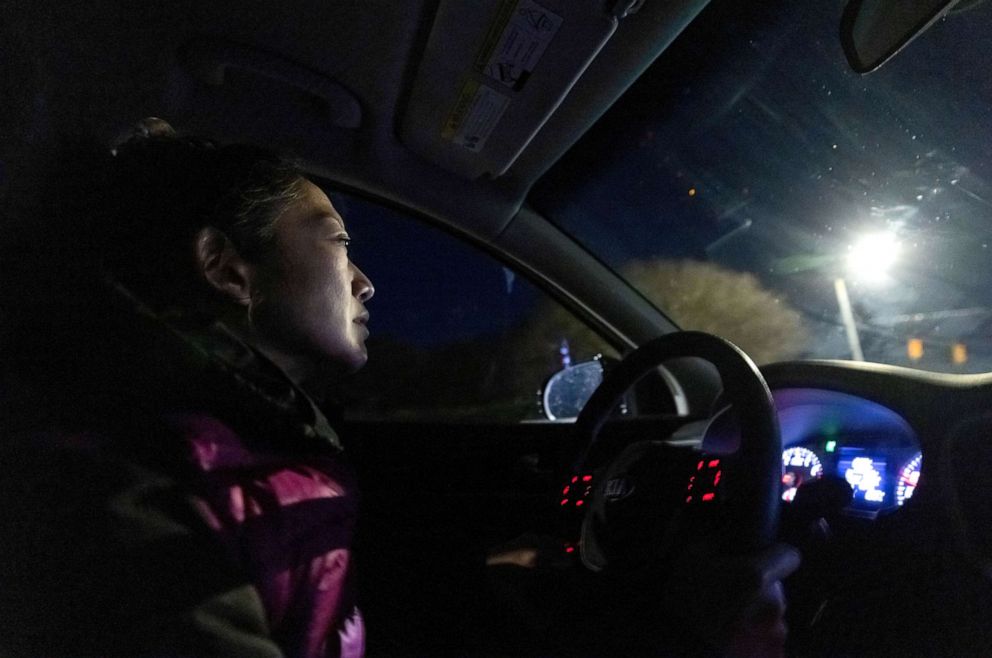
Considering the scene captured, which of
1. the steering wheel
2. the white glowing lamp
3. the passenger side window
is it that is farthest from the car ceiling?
the white glowing lamp

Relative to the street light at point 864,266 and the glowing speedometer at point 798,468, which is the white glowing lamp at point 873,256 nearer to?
the street light at point 864,266

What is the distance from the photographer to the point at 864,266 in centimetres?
218

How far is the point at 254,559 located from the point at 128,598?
184 mm

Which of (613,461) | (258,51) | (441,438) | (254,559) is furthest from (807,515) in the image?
(258,51)

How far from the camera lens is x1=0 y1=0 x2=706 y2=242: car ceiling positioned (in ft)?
4.03

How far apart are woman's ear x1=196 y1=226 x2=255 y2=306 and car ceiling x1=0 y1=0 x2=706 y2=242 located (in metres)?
0.32

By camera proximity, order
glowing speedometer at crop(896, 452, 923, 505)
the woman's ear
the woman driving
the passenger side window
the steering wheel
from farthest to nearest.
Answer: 1. the passenger side window
2. glowing speedometer at crop(896, 452, 923, 505)
3. the woman's ear
4. the steering wheel
5. the woman driving

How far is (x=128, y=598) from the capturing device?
2.78 feet

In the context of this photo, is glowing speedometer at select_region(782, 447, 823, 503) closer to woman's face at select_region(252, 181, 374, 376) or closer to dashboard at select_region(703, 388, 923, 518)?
dashboard at select_region(703, 388, 923, 518)

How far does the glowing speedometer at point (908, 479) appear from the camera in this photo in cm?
133

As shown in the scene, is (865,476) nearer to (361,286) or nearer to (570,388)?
(361,286)

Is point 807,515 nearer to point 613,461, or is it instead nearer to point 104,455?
point 613,461

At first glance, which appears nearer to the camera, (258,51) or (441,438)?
(258,51)

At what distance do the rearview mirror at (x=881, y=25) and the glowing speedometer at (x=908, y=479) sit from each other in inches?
32.6
